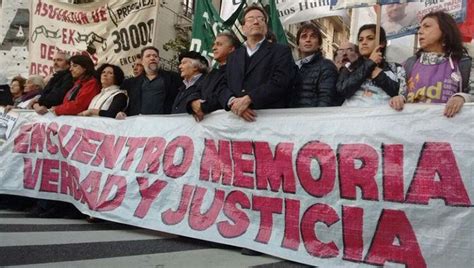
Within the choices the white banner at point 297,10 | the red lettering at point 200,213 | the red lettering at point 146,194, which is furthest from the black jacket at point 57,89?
the red lettering at point 200,213

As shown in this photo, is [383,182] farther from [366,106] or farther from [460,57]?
[460,57]

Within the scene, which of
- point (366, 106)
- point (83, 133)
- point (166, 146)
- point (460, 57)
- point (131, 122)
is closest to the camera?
point (460, 57)

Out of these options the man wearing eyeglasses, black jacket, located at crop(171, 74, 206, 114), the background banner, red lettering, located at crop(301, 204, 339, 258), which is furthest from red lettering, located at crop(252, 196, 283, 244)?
the background banner

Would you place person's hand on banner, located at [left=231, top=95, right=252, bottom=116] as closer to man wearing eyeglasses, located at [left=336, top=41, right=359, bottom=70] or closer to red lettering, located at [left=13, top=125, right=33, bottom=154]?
man wearing eyeglasses, located at [left=336, top=41, right=359, bottom=70]

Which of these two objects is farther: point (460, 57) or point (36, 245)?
point (36, 245)

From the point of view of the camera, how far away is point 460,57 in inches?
145

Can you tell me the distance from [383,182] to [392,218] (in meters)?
0.24

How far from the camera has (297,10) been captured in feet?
25.5

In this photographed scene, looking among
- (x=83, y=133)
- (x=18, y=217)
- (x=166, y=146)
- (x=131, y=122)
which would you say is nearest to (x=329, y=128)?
(x=166, y=146)

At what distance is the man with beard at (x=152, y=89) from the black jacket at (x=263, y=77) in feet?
4.55

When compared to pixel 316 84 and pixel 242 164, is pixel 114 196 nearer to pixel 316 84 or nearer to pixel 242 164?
pixel 242 164

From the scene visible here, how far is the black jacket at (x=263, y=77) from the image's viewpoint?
168 inches

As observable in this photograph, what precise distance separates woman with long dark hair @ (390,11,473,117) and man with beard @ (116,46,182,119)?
9.21 feet

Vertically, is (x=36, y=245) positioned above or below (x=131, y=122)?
below
